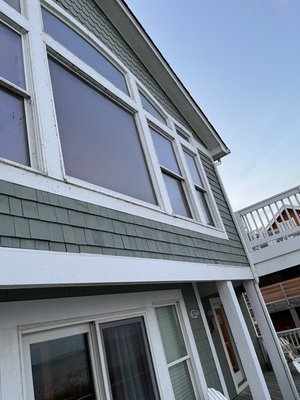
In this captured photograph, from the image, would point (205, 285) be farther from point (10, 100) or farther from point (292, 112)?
point (292, 112)

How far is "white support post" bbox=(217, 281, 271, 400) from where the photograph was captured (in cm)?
422

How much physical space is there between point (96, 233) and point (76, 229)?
0.23 meters

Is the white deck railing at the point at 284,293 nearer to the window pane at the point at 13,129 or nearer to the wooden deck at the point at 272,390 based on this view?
the wooden deck at the point at 272,390

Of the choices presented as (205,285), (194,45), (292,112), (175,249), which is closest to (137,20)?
(175,249)

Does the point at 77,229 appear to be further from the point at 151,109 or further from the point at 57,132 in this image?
the point at 151,109

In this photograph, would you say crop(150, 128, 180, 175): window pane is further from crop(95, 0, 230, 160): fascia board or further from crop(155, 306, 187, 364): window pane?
crop(155, 306, 187, 364): window pane

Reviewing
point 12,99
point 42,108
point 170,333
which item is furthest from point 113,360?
point 12,99

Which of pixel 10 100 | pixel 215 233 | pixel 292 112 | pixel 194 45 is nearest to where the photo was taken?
pixel 10 100

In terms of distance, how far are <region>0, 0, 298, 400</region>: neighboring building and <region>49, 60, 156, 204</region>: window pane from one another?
0.7 inches

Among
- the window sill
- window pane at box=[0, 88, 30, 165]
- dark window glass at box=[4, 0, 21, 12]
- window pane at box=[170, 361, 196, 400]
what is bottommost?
window pane at box=[170, 361, 196, 400]

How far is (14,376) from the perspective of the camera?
1.95 metres

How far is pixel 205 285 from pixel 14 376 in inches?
158

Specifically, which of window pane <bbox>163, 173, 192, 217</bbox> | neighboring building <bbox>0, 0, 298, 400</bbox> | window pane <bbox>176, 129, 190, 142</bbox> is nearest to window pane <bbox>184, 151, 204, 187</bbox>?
window pane <bbox>176, 129, 190, 142</bbox>

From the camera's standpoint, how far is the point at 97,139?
341cm
